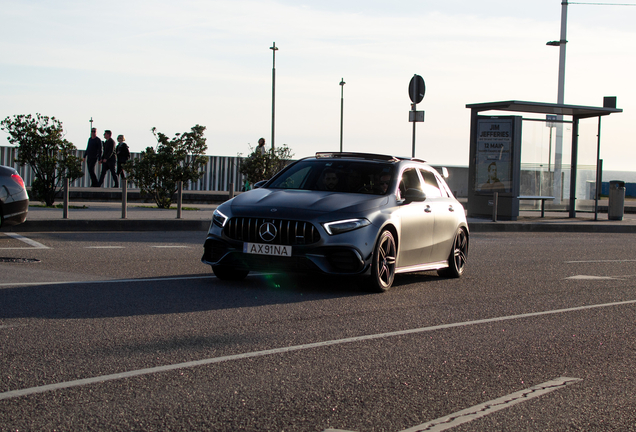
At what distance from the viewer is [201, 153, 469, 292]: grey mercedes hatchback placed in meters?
8.32

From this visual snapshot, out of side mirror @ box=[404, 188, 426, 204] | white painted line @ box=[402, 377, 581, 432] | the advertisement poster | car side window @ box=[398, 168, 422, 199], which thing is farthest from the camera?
the advertisement poster

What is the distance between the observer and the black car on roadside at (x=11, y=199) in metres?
13.4

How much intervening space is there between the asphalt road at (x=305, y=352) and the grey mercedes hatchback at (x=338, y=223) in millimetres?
322

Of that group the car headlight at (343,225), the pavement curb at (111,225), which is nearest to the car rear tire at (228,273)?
the car headlight at (343,225)

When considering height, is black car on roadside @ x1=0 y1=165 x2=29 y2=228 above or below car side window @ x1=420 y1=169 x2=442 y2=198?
below

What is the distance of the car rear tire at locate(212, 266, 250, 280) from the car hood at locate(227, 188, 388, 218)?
791 mm

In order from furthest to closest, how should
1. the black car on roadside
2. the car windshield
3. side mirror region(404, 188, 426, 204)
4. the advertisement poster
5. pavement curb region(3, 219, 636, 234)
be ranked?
1. the advertisement poster
2. pavement curb region(3, 219, 636, 234)
3. the black car on roadside
4. the car windshield
5. side mirror region(404, 188, 426, 204)

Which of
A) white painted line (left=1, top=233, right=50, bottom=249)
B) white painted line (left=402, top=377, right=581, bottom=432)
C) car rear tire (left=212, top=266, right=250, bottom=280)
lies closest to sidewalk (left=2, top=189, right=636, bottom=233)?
white painted line (left=1, top=233, right=50, bottom=249)

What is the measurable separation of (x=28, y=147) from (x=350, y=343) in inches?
651

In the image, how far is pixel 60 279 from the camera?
29.5ft

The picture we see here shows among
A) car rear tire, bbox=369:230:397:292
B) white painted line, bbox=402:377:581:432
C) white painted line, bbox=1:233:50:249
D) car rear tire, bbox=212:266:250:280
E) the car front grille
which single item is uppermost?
the car front grille

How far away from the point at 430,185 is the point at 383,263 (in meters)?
2.05

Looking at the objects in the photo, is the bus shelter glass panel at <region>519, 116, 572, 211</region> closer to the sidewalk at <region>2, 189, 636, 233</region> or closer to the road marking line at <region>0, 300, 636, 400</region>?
the sidewalk at <region>2, 189, 636, 233</region>

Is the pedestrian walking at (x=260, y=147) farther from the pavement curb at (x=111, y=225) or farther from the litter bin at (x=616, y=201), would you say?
the litter bin at (x=616, y=201)
